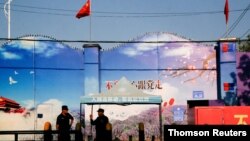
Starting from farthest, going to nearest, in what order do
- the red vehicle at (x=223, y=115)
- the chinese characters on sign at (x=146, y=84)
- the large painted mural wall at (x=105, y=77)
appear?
the chinese characters on sign at (x=146, y=84)
the large painted mural wall at (x=105, y=77)
the red vehicle at (x=223, y=115)

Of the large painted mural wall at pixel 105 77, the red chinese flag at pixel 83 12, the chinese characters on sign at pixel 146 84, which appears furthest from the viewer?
the red chinese flag at pixel 83 12

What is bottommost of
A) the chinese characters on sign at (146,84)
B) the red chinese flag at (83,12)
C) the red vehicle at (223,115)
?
the red vehicle at (223,115)

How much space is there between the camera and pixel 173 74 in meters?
24.4

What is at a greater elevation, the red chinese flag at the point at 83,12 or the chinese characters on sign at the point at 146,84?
the red chinese flag at the point at 83,12

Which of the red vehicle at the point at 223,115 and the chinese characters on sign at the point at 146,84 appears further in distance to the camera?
the chinese characters on sign at the point at 146,84

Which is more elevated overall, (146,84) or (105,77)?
(105,77)

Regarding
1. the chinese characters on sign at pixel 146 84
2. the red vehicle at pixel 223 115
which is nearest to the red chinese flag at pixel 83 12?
the chinese characters on sign at pixel 146 84

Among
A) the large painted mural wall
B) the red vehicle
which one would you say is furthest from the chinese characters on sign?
the red vehicle

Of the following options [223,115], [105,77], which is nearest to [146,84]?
[105,77]

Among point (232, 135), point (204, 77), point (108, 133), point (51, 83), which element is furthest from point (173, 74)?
point (232, 135)

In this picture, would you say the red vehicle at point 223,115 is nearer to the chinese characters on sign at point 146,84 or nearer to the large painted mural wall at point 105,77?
the large painted mural wall at point 105,77

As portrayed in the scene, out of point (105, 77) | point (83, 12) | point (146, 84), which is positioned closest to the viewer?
point (146, 84)

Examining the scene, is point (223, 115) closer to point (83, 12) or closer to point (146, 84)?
point (146, 84)

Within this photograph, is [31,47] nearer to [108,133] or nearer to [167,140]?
[108,133]
